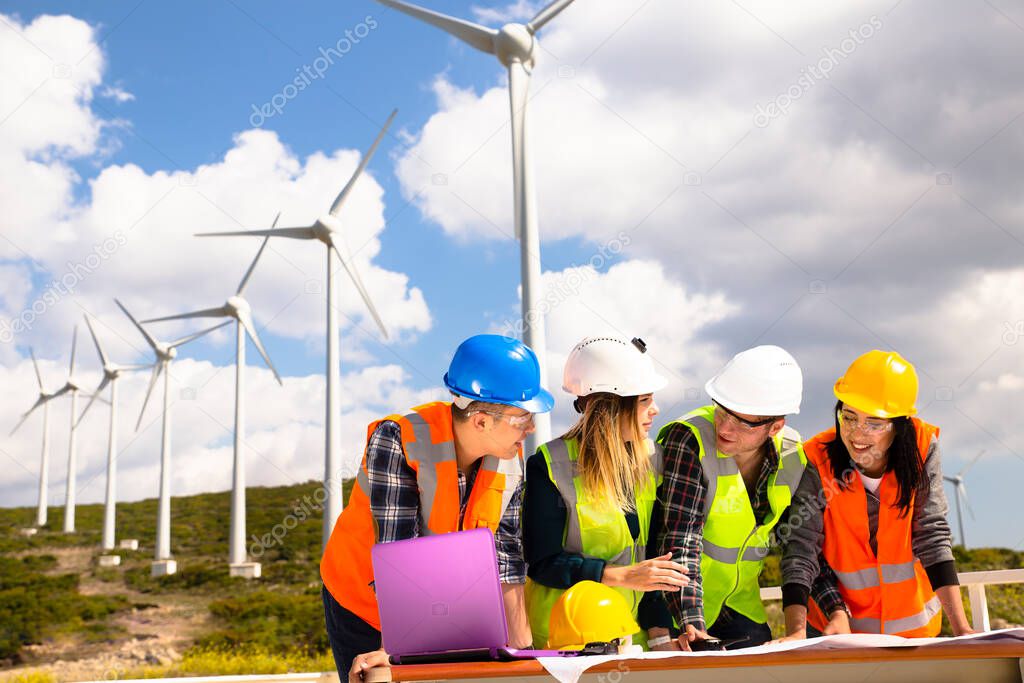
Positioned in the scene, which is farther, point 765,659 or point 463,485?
point 463,485

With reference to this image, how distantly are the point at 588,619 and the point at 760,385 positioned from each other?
1.67 metres

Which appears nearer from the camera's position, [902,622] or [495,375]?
[495,375]

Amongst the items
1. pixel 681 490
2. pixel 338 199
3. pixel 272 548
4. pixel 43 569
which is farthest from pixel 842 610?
pixel 43 569

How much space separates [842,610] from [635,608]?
3.50 ft

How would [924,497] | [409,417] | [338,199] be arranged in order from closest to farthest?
[409,417]
[924,497]
[338,199]

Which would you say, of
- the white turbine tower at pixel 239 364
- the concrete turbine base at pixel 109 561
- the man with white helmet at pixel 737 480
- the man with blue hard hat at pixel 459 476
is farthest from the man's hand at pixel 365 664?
the concrete turbine base at pixel 109 561

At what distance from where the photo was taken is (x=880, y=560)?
14.2 ft

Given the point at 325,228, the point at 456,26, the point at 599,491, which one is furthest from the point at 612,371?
the point at 325,228

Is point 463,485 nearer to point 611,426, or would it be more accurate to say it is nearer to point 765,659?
point 611,426

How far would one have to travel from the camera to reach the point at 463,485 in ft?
12.4

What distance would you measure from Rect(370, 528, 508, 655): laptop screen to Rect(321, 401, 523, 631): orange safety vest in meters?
0.80

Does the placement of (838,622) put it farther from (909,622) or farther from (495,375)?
(495,375)

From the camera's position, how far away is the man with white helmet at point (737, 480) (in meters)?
4.15

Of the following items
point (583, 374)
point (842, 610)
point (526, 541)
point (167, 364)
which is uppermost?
point (167, 364)
